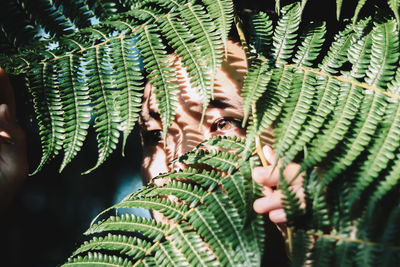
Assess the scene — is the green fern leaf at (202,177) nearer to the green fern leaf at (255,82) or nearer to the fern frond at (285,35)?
the green fern leaf at (255,82)

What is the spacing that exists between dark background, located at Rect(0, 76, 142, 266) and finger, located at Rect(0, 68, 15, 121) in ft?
3.50

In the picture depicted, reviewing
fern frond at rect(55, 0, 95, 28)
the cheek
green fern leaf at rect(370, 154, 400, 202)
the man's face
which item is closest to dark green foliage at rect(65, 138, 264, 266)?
the man's face

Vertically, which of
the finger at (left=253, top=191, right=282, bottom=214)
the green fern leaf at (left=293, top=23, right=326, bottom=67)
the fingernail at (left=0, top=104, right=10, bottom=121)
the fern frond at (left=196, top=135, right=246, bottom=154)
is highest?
the green fern leaf at (left=293, top=23, right=326, bottom=67)

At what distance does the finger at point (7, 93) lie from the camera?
1.06 metres

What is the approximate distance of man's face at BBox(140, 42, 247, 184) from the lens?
1.22 m

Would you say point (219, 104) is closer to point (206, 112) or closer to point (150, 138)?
point (206, 112)

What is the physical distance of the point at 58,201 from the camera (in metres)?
2.34

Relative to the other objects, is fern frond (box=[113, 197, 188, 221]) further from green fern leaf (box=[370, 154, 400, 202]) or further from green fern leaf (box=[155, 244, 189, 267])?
green fern leaf (box=[370, 154, 400, 202])

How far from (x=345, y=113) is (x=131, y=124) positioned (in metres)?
0.66

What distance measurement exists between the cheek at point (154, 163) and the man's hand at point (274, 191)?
652 millimetres

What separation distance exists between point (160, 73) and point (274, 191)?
54 centimetres

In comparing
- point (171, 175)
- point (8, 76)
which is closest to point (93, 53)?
point (8, 76)

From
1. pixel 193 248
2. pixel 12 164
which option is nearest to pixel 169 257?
pixel 193 248

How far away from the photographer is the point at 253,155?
1.03 meters
